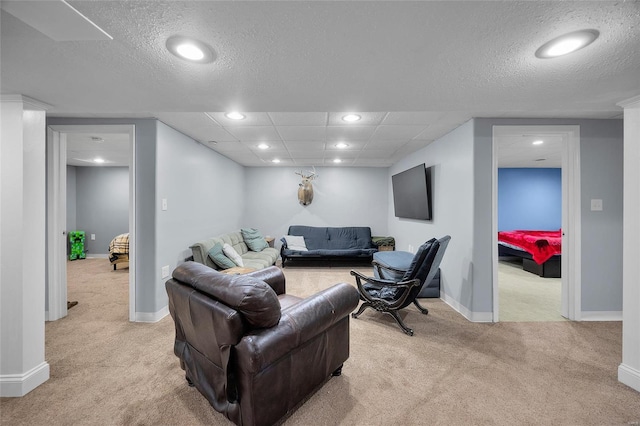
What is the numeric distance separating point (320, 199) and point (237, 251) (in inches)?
96.4

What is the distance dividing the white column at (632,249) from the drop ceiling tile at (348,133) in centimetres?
210

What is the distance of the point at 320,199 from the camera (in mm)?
6156

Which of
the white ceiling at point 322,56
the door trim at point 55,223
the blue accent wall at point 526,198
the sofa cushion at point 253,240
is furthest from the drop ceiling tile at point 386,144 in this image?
the blue accent wall at point 526,198

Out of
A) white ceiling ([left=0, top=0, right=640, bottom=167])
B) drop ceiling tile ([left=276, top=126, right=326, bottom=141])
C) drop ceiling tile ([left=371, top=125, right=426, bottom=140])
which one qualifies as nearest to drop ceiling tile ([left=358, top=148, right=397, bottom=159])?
drop ceiling tile ([left=371, top=125, right=426, bottom=140])

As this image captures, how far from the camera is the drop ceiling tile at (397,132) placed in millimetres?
3165

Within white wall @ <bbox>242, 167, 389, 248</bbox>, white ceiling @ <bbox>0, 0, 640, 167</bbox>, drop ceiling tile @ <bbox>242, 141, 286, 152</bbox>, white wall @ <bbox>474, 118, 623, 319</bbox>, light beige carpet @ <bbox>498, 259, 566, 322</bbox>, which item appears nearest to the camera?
white ceiling @ <bbox>0, 0, 640, 167</bbox>

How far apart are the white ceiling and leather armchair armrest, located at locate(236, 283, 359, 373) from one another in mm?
1372

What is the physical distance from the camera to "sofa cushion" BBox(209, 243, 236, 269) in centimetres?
342

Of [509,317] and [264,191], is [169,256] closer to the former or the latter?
[264,191]

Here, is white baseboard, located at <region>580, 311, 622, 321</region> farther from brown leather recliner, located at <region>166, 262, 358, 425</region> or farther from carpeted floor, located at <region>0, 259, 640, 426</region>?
brown leather recliner, located at <region>166, 262, 358, 425</region>

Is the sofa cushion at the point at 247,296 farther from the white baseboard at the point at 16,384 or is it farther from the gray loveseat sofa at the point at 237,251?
the gray loveseat sofa at the point at 237,251

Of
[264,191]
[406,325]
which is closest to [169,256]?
[406,325]

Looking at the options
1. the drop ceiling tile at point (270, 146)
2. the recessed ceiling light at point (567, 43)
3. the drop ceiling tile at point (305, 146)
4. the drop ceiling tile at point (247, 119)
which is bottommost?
the recessed ceiling light at point (567, 43)

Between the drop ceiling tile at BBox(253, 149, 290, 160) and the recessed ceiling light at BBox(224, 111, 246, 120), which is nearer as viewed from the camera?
the recessed ceiling light at BBox(224, 111, 246, 120)
